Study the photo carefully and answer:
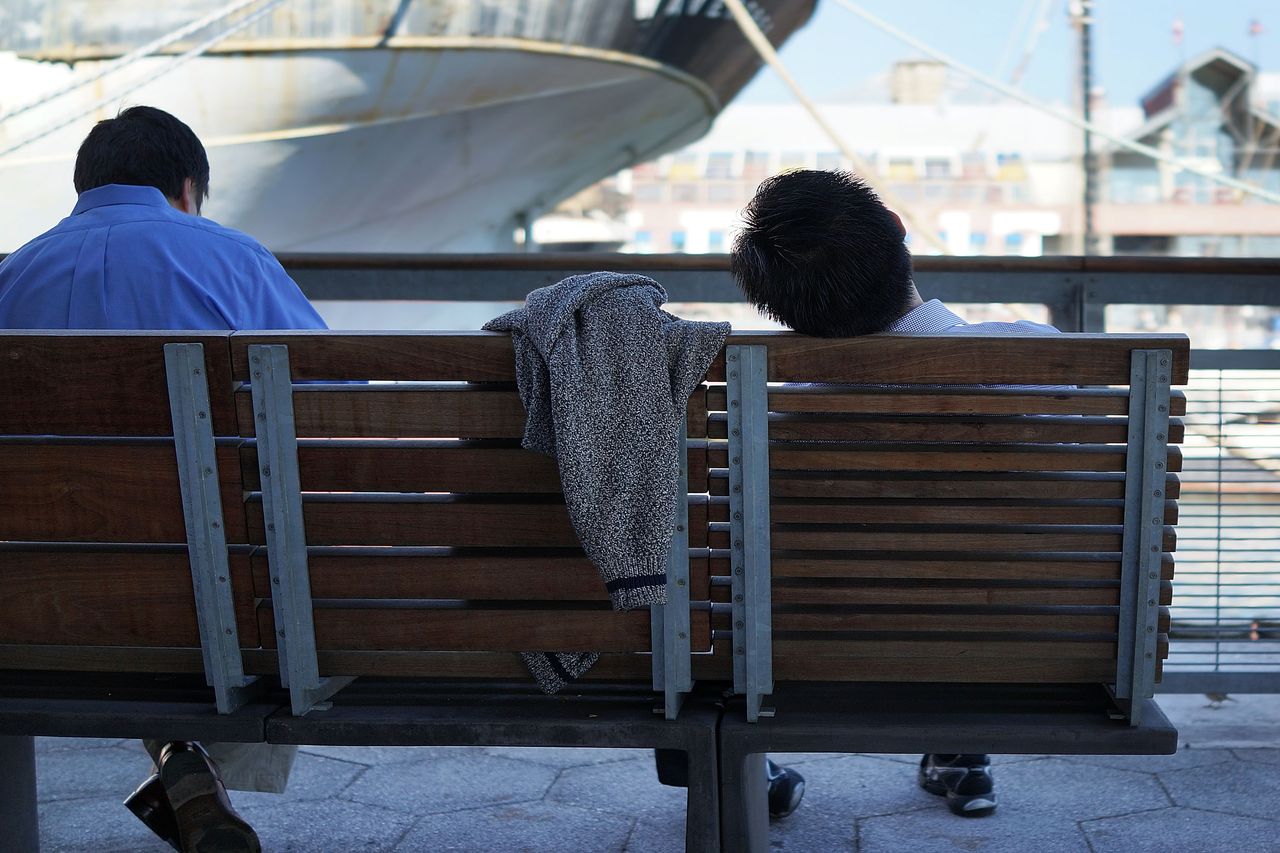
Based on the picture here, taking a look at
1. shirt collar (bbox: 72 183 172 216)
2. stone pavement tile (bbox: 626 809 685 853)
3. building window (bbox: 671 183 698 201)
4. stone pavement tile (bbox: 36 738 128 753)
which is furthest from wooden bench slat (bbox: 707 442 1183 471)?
building window (bbox: 671 183 698 201)

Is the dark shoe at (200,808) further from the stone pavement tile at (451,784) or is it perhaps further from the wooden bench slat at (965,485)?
the wooden bench slat at (965,485)

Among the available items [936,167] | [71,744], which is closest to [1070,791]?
[71,744]

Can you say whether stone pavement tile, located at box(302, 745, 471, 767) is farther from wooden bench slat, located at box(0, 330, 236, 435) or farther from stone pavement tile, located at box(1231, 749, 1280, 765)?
stone pavement tile, located at box(1231, 749, 1280, 765)

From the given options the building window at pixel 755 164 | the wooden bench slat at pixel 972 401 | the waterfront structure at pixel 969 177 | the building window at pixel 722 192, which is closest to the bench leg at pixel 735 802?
the wooden bench slat at pixel 972 401

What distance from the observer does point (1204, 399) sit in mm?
2934

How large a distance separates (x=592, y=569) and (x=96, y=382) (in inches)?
28.8

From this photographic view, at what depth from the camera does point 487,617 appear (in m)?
1.83

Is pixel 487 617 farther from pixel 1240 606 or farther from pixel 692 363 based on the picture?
pixel 1240 606

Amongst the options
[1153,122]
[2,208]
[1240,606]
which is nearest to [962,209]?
[1153,122]

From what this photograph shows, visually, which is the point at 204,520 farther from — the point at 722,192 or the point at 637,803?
the point at 722,192

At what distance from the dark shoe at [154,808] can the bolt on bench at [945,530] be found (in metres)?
0.95

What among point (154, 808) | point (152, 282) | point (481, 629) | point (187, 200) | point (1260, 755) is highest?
point (187, 200)

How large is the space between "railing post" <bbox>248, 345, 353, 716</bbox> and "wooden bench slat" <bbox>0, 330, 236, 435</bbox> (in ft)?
0.20

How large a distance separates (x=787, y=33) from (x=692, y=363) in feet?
45.9
